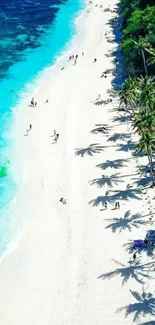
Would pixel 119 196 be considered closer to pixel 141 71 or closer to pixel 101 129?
pixel 101 129

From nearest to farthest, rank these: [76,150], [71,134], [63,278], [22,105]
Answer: [63,278], [76,150], [71,134], [22,105]

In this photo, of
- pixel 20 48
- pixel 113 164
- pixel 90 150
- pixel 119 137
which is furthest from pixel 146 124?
pixel 20 48

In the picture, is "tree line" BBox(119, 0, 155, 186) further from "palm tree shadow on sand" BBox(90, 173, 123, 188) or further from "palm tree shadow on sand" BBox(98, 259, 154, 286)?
"palm tree shadow on sand" BBox(98, 259, 154, 286)

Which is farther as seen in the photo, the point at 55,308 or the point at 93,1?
the point at 93,1

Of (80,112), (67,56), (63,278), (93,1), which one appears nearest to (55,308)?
(63,278)

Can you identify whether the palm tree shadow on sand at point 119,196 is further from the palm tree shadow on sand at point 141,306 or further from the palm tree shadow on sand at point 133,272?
the palm tree shadow on sand at point 141,306

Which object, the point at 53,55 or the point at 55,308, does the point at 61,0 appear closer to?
the point at 53,55

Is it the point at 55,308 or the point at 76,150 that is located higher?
the point at 76,150

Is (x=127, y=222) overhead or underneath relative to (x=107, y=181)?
underneath
